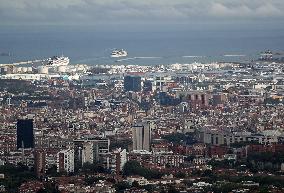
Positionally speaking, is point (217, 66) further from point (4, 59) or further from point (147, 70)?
point (4, 59)

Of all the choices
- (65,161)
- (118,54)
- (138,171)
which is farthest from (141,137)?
(118,54)

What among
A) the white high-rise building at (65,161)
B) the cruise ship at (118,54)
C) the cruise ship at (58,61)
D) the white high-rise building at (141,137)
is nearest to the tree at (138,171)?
the white high-rise building at (65,161)

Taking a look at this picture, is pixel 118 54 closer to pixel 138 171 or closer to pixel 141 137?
pixel 141 137

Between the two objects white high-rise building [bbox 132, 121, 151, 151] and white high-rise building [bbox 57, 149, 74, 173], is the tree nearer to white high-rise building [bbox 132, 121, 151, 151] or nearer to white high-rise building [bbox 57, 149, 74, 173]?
white high-rise building [bbox 57, 149, 74, 173]

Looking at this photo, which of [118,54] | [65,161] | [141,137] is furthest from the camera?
[118,54]

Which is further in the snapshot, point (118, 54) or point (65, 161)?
point (118, 54)

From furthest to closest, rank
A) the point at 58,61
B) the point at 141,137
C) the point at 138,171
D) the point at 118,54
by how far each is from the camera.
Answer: the point at 118,54, the point at 58,61, the point at 141,137, the point at 138,171
